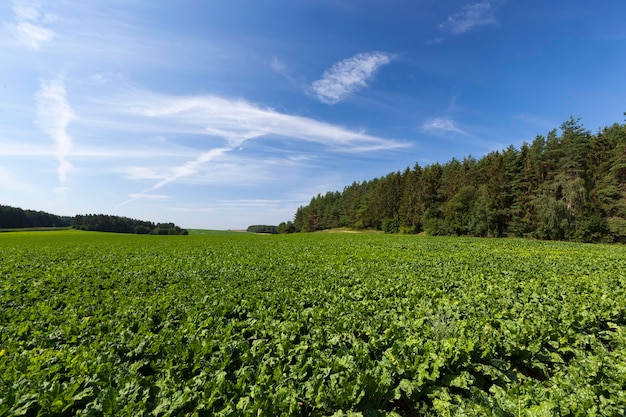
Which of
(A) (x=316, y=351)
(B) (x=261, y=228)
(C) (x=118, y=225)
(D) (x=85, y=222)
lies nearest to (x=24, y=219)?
(D) (x=85, y=222)

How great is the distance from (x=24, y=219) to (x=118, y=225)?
29142 millimetres

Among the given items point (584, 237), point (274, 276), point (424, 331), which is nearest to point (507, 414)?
point (424, 331)

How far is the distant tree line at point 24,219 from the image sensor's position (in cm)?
9356

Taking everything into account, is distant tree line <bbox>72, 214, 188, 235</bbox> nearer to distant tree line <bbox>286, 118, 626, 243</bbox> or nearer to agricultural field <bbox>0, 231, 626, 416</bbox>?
distant tree line <bbox>286, 118, 626, 243</bbox>

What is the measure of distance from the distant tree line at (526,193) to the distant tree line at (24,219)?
383 feet

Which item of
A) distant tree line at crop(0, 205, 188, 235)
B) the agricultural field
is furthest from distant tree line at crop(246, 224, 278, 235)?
the agricultural field

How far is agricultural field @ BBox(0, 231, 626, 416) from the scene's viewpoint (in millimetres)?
3852

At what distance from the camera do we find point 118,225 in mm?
106750

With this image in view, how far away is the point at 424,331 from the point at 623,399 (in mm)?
3027

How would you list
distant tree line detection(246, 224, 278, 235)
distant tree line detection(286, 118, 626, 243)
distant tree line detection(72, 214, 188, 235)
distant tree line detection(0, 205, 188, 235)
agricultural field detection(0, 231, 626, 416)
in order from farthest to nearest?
distant tree line detection(246, 224, 278, 235) → distant tree line detection(72, 214, 188, 235) → distant tree line detection(0, 205, 188, 235) → distant tree line detection(286, 118, 626, 243) → agricultural field detection(0, 231, 626, 416)

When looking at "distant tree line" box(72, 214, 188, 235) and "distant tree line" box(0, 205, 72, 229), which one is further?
"distant tree line" box(72, 214, 188, 235)

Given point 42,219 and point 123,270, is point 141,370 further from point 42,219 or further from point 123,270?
point 42,219

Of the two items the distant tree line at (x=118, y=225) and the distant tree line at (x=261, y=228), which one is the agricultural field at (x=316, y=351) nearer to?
the distant tree line at (x=118, y=225)

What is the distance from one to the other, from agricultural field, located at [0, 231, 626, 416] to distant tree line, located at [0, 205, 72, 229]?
119310 mm
